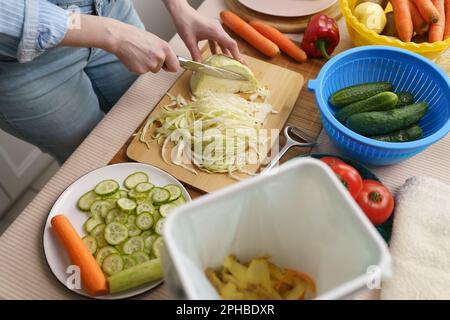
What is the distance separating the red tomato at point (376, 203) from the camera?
998mm

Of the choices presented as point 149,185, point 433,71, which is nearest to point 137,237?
point 149,185

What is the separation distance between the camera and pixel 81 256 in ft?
3.09

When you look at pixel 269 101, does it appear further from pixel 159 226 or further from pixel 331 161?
pixel 159 226

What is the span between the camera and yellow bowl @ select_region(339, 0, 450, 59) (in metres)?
1.32

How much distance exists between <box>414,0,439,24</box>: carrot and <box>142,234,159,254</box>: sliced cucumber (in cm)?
112

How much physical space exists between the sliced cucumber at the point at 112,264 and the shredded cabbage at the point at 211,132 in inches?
13.4

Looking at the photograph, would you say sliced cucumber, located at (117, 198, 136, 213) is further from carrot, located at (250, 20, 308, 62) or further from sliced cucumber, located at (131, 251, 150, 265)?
carrot, located at (250, 20, 308, 62)

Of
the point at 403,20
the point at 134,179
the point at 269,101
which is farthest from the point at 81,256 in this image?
the point at 403,20

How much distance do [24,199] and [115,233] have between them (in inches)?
60.4

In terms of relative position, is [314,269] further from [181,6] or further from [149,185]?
[181,6]

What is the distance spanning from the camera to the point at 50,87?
1.34 metres

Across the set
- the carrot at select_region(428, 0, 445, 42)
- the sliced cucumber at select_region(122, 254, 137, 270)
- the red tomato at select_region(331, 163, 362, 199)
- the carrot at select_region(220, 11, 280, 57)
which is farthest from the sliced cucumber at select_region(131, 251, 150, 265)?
the carrot at select_region(428, 0, 445, 42)

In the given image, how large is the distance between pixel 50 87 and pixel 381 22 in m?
1.11
